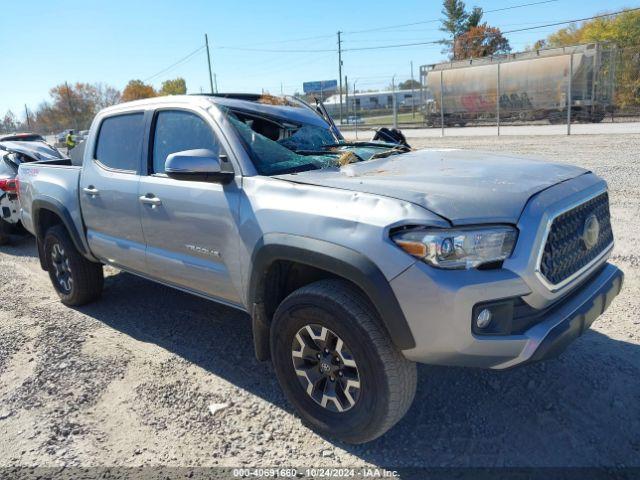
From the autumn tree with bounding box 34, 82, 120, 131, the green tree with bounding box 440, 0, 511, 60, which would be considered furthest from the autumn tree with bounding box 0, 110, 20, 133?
the green tree with bounding box 440, 0, 511, 60

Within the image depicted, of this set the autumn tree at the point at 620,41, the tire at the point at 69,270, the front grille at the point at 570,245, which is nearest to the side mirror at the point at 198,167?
the front grille at the point at 570,245

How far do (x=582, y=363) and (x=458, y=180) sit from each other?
163cm

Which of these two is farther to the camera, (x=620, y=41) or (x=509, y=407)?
(x=620, y=41)

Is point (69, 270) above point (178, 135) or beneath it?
beneath

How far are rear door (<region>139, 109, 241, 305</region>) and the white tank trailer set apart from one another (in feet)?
71.4

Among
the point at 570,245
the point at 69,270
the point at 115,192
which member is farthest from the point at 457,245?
the point at 69,270

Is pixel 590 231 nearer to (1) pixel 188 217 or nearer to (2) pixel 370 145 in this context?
(2) pixel 370 145

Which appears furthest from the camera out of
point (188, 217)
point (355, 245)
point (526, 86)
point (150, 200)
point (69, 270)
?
point (526, 86)

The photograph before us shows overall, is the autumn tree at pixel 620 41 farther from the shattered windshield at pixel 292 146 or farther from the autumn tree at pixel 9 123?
the autumn tree at pixel 9 123

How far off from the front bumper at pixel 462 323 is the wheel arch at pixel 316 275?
0.18 feet

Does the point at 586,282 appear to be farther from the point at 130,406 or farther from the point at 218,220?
the point at 130,406

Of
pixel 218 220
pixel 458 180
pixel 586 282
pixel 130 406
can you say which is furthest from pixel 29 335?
pixel 586 282

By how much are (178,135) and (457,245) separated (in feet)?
7.61

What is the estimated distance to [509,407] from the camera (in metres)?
3.15
